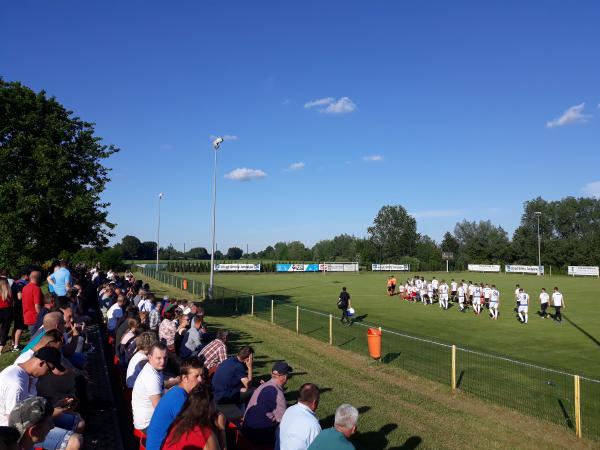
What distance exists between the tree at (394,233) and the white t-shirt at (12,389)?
125 m

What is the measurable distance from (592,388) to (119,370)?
10.6 metres

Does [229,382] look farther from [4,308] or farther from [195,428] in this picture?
[4,308]

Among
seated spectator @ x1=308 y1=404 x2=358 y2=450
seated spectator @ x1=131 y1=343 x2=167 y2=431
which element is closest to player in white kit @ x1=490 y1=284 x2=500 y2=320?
seated spectator @ x1=131 y1=343 x2=167 y2=431

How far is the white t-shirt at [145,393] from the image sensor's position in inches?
234

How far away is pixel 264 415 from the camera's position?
608 centimetres

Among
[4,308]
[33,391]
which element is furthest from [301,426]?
[4,308]

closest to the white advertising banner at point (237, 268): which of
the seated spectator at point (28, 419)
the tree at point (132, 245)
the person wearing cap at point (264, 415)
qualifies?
the person wearing cap at point (264, 415)

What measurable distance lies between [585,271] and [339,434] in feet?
261

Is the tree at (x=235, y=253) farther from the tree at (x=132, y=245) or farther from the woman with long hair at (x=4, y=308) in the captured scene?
the woman with long hair at (x=4, y=308)

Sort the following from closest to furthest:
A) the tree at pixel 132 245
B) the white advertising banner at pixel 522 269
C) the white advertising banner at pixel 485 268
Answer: the white advertising banner at pixel 522 269
the white advertising banner at pixel 485 268
the tree at pixel 132 245

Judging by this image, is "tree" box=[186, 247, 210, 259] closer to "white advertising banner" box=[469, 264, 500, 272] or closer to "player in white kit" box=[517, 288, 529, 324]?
"white advertising banner" box=[469, 264, 500, 272]

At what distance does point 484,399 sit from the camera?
10711mm

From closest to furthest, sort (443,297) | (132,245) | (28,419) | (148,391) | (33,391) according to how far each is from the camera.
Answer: (28,419)
(33,391)
(148,391)
(443,297)
(132,245)

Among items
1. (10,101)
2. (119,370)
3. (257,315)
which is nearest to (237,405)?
(119,370)
